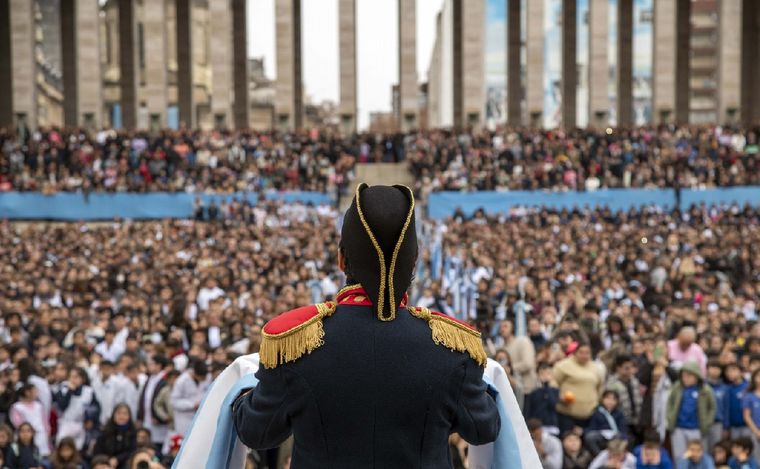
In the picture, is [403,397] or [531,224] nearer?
[403,397]

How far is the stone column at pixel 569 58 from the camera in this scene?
171 ft

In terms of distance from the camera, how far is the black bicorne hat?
3244 mm

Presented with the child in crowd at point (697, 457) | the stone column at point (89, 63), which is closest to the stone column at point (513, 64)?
the stone column at point (89, 63)

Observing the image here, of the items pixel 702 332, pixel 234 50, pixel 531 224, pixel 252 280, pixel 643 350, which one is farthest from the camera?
pixel 234 50

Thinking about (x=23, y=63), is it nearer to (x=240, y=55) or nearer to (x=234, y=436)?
(x=240, y=55)

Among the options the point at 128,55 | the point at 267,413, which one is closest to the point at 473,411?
the point at 267,413

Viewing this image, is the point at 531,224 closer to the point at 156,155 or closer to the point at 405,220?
the point at 156,155

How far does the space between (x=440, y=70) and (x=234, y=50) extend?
1097 inches

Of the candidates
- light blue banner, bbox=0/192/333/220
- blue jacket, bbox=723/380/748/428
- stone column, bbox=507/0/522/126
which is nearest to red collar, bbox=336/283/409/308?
blue jacket, bbox=723/380/748/428

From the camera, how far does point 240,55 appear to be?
187 feet

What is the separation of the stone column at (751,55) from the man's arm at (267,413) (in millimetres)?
55452

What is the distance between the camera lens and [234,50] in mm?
57938

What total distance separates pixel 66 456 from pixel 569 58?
151 feet

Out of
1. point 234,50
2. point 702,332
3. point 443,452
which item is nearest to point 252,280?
point 702,332
